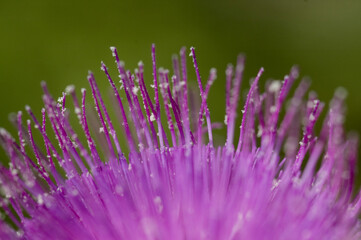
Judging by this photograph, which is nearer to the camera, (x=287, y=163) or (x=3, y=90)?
(x=287, y=163)

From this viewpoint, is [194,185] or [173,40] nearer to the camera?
[194,185]

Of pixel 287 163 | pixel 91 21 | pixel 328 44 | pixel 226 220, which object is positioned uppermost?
pixel 91 21

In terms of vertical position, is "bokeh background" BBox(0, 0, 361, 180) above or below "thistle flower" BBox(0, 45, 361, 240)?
above

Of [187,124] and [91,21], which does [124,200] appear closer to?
[187,124]

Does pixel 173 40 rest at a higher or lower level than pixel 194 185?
higher

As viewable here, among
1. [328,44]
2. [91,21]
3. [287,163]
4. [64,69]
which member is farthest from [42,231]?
[328,44]
